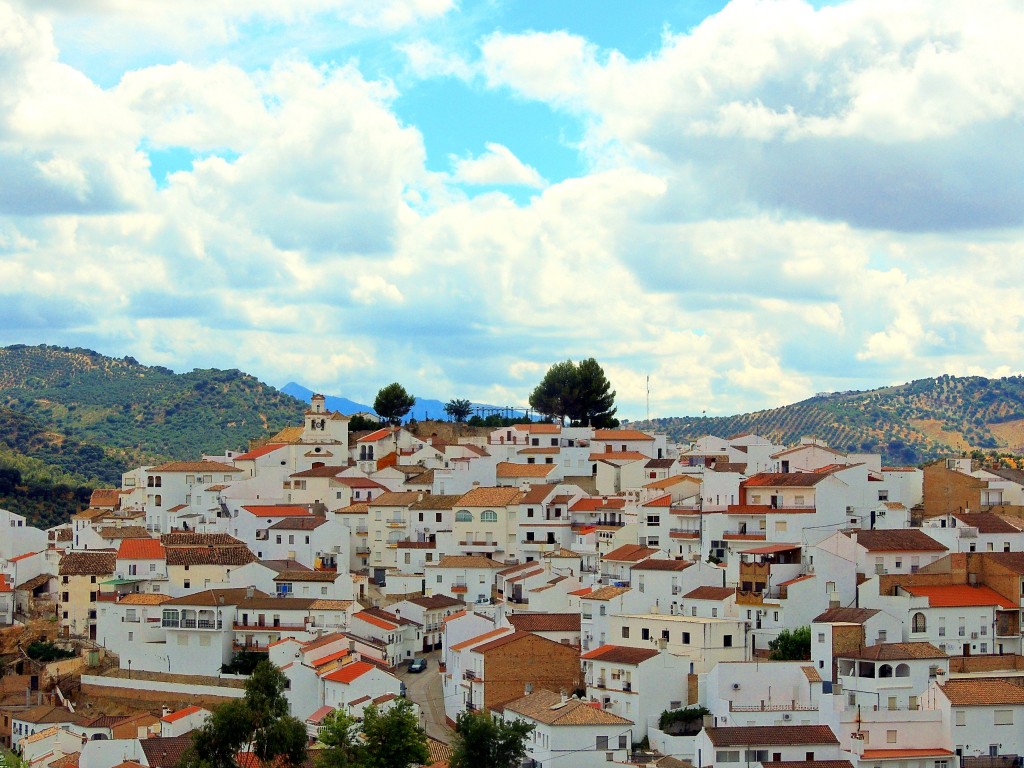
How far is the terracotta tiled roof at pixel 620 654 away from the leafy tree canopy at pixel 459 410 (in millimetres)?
49257

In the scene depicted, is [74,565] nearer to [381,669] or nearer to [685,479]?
[381,669]

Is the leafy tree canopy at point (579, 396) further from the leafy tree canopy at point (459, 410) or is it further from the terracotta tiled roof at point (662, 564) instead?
the terracotta tiled roof at point (662, 564)

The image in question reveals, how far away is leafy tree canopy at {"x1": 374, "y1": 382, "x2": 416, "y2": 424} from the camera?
91.4 m

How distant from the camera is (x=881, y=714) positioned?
4200cm

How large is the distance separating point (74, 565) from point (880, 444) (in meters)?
99.6

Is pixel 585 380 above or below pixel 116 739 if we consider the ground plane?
above

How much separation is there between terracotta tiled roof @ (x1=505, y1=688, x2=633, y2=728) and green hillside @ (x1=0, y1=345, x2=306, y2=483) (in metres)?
78.9

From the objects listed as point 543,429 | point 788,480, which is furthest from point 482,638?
point 543,429

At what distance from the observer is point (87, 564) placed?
203ft

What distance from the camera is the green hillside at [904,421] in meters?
147

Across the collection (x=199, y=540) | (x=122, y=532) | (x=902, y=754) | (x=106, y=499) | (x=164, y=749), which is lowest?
(x=164, y=749)

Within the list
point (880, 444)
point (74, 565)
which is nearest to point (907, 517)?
point (74, 565)

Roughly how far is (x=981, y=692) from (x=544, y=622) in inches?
589

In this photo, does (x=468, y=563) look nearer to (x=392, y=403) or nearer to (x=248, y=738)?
(x=248, y=738)
